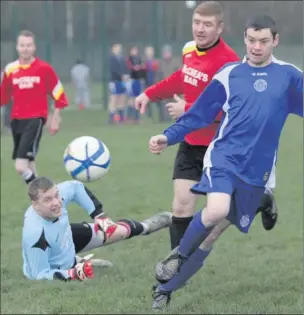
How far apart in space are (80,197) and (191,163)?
1212mm

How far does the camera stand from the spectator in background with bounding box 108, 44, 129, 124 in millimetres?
22312

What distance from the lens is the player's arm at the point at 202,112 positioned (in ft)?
18.4

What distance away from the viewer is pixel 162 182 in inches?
504

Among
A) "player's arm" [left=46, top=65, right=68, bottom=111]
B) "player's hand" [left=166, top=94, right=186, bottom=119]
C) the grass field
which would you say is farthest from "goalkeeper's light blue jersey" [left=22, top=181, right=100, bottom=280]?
"player's arm" [left=46, top=65, right=68, bottom=111]

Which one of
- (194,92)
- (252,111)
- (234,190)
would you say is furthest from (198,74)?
(234,190)

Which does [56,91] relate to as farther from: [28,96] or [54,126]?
[54,126]

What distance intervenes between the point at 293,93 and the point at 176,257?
1.34 metres

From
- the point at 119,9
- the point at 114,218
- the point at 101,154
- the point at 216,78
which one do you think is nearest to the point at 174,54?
the point at 119,9

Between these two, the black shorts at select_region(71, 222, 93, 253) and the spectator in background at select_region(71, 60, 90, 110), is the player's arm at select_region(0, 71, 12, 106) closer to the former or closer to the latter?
the black shorts at select_region(71, 222, 93, 253)

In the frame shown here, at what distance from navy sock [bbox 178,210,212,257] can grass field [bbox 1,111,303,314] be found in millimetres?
535

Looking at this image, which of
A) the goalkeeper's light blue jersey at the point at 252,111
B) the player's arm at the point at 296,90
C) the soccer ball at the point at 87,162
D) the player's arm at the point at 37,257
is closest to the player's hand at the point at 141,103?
the soccer ball at the point at 87,162

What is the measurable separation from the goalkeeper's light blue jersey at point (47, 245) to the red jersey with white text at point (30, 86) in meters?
3.58

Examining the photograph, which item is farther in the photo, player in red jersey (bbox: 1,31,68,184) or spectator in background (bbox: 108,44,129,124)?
spectator in background (bbox: 108,44,129,124)

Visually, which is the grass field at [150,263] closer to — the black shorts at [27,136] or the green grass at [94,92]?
the black shorts at [27,136]
